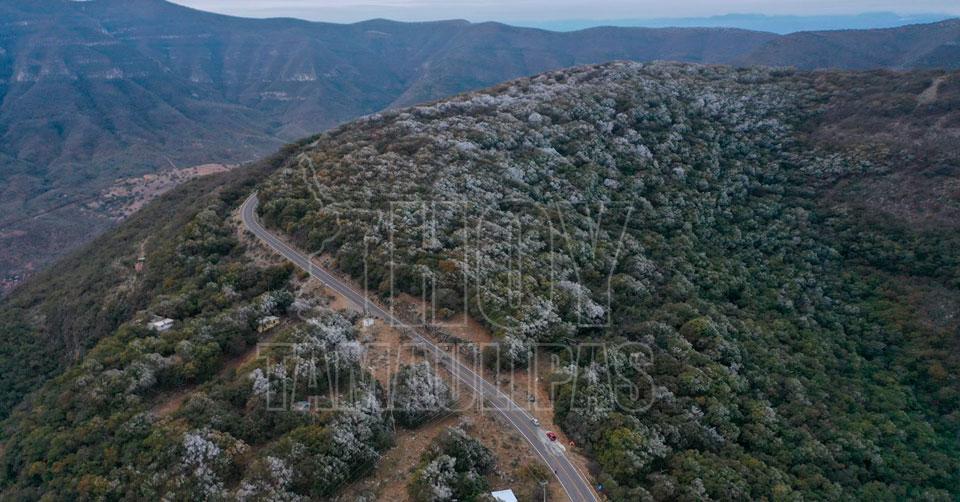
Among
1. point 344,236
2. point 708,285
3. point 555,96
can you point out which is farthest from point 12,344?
point 555,96

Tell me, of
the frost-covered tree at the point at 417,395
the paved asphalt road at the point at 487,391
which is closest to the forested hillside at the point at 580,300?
the frost-covered tree at the point at 417,395

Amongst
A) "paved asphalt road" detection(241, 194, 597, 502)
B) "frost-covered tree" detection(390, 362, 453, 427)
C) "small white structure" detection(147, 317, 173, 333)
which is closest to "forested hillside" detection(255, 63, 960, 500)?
"paved asphalt road" detection(241, 194, 597, 502)

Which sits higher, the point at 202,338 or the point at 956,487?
the point at 202,338

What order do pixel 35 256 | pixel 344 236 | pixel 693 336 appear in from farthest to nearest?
pixel 35 256 < pixel 344 236 < pixel 693 336

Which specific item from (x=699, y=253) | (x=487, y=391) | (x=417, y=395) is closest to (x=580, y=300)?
(x=487, y=391)

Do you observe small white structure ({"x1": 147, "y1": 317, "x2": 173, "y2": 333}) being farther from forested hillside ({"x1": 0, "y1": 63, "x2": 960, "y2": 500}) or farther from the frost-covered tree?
the frost-covered tree

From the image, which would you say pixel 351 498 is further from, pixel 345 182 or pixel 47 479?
pixel 345 182
